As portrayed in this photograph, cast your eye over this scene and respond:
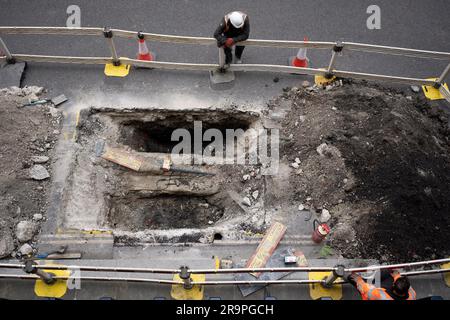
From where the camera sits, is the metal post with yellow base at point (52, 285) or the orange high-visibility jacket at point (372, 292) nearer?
the orange high-visibility jacket at point (372, 292)

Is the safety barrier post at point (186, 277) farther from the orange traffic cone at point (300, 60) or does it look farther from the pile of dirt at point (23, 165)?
the orange traffic cone at point (300, 60)

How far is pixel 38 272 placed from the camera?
6398mm

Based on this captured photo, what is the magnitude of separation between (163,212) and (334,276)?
12.3 ft

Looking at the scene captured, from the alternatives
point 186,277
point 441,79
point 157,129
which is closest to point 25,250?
point 186,277

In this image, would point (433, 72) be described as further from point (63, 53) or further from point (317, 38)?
point (63, 53)

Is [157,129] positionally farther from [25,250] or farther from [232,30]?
[25,250]

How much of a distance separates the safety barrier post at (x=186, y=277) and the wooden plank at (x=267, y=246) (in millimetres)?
1060

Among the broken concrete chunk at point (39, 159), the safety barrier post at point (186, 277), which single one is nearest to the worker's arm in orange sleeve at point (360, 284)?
the safety barrier post at point (186, 277)

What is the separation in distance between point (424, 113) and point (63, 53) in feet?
25.0

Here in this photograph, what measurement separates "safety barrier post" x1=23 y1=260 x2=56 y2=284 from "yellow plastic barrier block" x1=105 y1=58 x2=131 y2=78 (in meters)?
4.29

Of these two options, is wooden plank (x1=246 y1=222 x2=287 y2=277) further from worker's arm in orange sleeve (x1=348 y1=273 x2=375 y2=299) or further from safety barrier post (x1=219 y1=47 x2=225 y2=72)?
safety barrier post (x1=219 y1=47 x2=225 y2=72)

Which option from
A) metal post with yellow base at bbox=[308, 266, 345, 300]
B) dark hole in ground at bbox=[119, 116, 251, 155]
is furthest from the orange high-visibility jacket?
dark hole in ground at bbox=[119, 116, 251, 155]

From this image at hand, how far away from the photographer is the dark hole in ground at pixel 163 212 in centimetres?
839

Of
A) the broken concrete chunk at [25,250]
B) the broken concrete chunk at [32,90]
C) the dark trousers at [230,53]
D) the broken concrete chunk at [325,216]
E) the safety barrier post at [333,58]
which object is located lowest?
the broken concrete chunk at [25,250]
